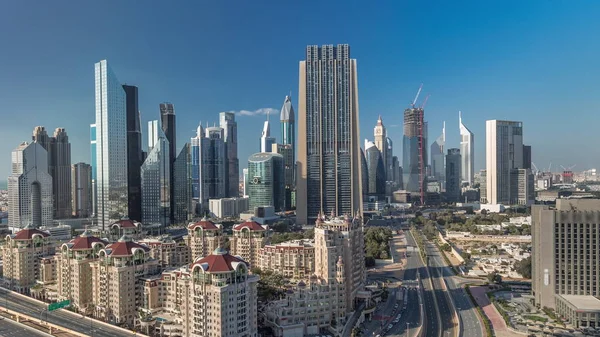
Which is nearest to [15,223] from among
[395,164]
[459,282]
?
[459,282]

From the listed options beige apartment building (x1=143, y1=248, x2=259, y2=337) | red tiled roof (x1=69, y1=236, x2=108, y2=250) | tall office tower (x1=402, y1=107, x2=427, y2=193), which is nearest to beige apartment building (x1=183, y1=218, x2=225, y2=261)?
red tiled roof (x1=69, y1=236, x2=108, y2=250)

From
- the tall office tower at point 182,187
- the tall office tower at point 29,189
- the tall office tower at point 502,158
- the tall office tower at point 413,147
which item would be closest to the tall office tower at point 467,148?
the tall office tower at point 413,147

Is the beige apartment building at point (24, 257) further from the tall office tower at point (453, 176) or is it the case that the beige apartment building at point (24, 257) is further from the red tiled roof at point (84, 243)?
the tall office tower at point (453, 176)

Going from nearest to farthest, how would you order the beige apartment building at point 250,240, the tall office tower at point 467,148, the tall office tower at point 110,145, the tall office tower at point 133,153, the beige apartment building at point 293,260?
the beige apartment building at point 293,260
the beige apartment building at point 250,240
the tall office tower at point 110,145
the tall office tower at point 133,153
the tall office tower at point 467,148

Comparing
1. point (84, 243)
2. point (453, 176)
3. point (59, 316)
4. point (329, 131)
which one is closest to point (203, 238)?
point (84, 243)

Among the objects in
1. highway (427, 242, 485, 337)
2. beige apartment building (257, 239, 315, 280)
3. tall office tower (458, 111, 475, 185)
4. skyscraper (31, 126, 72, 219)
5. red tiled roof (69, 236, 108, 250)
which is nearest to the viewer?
highway (427, 242, 485, 337)

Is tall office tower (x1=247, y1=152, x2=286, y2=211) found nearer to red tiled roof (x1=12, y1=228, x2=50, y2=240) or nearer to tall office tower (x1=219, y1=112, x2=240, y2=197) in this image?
tall office tower (x1=219, y1=112, x2=240, y2=197)
